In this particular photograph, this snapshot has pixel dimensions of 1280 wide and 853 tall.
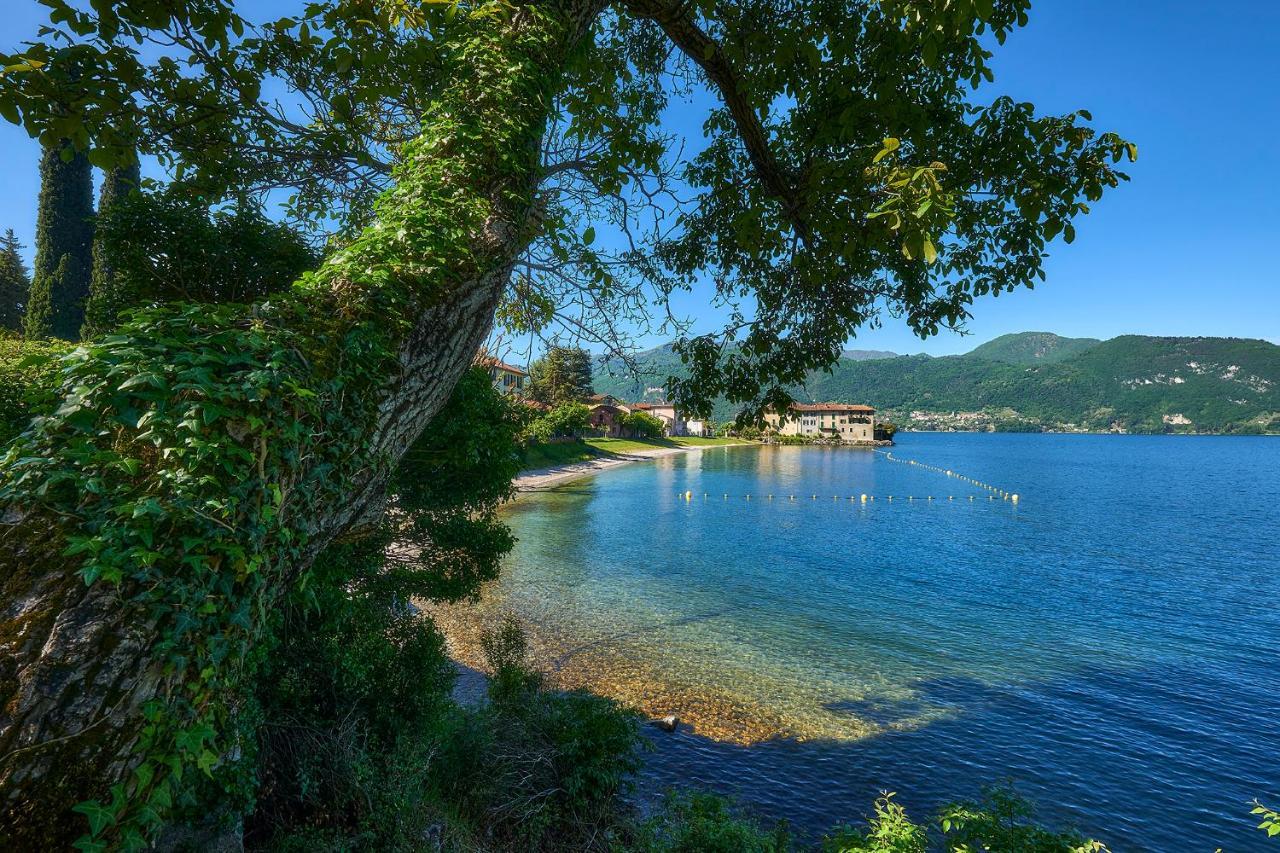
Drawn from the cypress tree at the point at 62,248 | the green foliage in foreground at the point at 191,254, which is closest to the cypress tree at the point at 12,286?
the cypress tree at the point at 62,248

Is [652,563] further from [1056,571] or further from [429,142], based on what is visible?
[429,142]

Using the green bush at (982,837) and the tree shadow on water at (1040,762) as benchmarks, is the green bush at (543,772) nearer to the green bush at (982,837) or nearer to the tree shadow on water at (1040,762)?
the tree shadow on water at (1040,762)

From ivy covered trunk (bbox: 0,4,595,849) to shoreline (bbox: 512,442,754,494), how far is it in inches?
1175

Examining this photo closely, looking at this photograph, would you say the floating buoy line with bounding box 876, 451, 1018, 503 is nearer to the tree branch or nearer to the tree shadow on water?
the tree shadow on water

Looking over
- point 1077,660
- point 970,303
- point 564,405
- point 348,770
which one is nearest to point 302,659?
point 348,770

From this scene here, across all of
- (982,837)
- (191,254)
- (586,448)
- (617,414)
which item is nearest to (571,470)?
(586,448)

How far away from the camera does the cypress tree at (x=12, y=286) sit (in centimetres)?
3872

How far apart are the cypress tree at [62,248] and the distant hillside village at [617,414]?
2759 cm

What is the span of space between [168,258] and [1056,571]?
36.8m

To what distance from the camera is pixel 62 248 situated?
3478 centimetres

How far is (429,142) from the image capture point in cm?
375

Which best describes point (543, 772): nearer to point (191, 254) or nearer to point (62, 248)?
point (191, 254)

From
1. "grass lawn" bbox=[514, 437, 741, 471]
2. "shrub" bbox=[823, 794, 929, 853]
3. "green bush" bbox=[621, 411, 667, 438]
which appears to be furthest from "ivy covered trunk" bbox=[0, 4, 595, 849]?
"green bush" bbox=[621, 411, 667, 438]

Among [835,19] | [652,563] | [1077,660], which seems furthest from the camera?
[652,563]
